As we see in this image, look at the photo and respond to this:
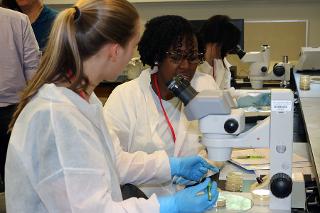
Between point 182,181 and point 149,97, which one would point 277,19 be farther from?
point 182,181

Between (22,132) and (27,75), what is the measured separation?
1436mm

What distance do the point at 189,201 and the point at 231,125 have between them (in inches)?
8.5

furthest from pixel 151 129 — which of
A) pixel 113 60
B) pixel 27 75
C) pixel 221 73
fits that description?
pixel 221 73

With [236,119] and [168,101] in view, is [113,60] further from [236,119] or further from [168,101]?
[168,101]

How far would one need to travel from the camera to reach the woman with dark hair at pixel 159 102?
1.81 metres

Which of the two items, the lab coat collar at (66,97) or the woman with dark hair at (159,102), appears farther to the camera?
the woman with dark hair at (159,102)

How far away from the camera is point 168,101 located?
1917mm

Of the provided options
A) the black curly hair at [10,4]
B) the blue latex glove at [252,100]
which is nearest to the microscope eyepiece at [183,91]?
the blue latex glove at [252,100]

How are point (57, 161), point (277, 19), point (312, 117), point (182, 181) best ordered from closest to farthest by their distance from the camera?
point (57, 161) < point (182, 181) < point (312, 117) < point (277, 19)

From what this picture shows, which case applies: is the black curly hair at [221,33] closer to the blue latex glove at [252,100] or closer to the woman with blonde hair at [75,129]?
the blue latex glove at [252,100]

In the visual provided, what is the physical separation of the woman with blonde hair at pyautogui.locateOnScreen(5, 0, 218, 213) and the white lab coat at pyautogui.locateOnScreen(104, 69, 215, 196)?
24.3 inches

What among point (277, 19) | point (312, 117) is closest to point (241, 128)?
point (312, 117)

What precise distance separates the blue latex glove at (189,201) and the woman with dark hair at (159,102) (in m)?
0.61

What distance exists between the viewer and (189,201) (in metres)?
1.14
